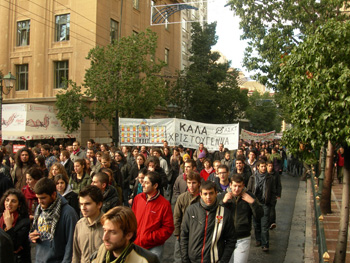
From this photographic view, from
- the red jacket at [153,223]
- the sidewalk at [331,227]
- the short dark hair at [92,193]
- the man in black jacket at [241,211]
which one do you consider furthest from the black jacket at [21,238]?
the sidewalk at [331,227]

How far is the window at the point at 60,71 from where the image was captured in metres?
26.1

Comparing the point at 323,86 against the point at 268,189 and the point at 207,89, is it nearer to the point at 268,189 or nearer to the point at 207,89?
the point at 268,189

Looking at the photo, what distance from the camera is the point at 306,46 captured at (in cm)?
515

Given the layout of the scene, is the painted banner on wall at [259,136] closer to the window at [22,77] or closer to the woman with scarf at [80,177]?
the window at [22,77]

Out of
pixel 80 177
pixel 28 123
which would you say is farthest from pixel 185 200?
pixel 28 123

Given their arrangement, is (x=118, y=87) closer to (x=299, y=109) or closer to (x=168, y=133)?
(x=168, y=133)

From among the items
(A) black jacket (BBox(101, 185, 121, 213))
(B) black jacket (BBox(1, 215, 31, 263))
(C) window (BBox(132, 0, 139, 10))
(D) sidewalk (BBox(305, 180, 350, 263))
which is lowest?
(D) sidewalk (BBox(305, 180, 350, 263))

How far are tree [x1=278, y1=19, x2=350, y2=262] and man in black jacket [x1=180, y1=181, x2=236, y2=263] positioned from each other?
70.2 inches

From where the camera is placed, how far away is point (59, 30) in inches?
1031

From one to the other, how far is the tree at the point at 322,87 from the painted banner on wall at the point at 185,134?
9171 mm

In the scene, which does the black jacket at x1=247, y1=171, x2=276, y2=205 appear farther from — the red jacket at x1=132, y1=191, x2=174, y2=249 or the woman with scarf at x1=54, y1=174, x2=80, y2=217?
the woman with scarf at x1=54, y1=174, x2=80, y2=217

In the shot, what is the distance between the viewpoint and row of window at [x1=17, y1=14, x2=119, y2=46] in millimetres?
25969

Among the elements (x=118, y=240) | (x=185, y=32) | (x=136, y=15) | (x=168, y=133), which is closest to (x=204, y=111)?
A: (x=136, y=15)

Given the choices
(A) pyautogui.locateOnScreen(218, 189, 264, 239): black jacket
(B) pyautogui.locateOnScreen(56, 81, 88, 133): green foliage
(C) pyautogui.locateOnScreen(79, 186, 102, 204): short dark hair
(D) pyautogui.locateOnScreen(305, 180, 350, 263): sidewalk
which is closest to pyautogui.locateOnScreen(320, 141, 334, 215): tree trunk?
(D) pyautogui.locateOnScreen(305, 180, 350, 263): sidewalk
